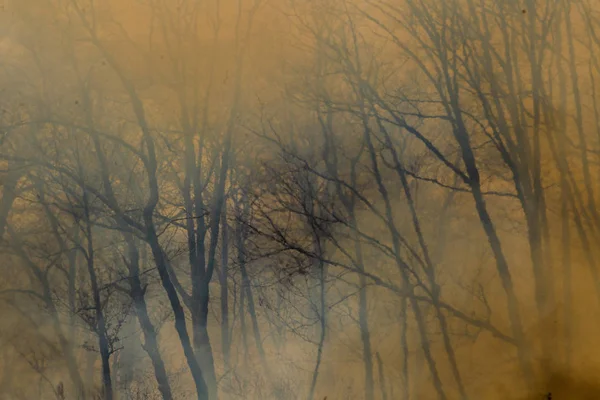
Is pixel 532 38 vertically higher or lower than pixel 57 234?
higher

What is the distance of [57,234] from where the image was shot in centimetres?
305

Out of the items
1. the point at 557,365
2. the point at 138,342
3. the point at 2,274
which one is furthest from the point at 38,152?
the point at 557,365

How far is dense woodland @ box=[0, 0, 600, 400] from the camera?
2869mm

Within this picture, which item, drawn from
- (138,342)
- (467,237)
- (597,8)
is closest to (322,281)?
(467,237)

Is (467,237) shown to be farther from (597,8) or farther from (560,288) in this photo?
(597,8)

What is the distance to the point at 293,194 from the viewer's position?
297 centimetres

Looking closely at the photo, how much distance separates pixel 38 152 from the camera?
9.99 feet

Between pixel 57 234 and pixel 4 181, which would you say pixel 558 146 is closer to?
pixel 57 234

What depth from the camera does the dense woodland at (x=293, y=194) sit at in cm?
287

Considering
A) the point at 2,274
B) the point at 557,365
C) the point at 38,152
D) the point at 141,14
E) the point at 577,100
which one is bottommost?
the point at 557,365

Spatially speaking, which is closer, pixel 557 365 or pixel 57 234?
pixel 557 365

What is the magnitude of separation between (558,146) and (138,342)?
2674 millimetres

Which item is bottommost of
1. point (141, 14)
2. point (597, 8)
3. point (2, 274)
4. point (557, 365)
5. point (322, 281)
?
point (557, 365)

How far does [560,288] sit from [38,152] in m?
3.07
